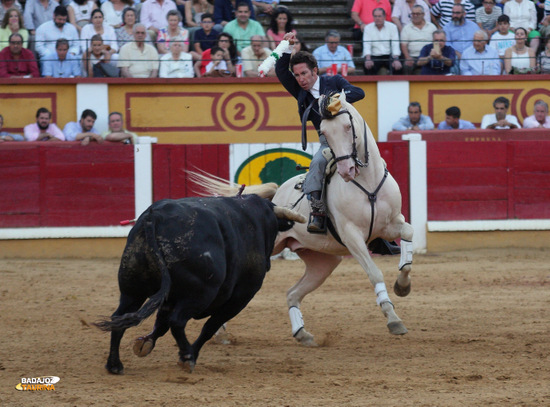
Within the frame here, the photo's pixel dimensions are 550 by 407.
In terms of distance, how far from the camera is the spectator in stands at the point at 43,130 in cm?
1094

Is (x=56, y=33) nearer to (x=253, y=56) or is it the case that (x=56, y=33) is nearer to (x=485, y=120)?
(x=253, y=56)

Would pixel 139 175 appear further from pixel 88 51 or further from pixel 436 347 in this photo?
pixel 436 347

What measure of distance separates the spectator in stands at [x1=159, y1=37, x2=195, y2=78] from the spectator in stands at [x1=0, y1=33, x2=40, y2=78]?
161 cm

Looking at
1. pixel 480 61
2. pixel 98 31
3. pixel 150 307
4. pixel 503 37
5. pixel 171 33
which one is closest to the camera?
pixel 150 307

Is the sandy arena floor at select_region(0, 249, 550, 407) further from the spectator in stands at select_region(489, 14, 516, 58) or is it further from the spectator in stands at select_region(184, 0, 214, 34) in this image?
the spectator in stands at select_region(184, 0, 214, 34)

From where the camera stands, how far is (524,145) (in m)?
10.9

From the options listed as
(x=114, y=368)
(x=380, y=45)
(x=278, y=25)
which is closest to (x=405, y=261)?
(x=114, y=368)

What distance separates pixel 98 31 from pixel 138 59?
0.67m

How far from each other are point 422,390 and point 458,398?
25 centimetres

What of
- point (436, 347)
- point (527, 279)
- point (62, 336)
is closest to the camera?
point (436, 347)

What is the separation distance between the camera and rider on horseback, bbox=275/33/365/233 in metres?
6.22

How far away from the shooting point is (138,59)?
11477mm

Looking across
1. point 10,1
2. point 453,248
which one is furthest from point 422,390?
point 10,1

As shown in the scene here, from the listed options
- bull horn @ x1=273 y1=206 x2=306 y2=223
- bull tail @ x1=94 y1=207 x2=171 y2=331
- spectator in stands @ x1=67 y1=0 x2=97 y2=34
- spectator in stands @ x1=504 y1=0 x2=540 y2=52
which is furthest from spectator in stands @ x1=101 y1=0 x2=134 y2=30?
bull tail @ x1=94 y1=207 x2=171 y2=331
